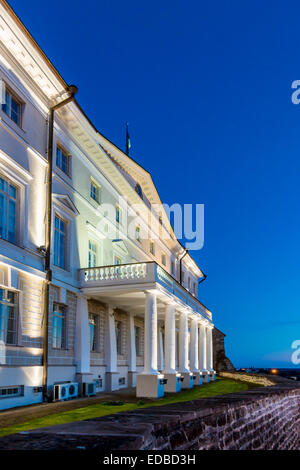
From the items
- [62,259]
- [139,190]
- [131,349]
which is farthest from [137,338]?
[62,259]

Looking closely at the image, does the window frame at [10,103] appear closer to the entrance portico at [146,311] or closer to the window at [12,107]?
the window at [12,107]

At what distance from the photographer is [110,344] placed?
21.2 m

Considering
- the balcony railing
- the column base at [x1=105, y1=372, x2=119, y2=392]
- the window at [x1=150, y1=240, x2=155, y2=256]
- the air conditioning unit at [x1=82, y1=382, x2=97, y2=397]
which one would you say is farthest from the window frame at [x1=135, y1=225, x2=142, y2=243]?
the air conditioning unit at [x1=82, y1=382, x2=97, y2=397]

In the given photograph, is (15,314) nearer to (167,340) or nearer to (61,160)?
(61,160)

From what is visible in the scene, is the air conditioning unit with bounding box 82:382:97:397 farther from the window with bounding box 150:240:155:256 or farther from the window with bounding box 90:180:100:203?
the window with bounding box 150:240:155:256

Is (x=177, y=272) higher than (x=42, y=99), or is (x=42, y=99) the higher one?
(x=42, y=99)

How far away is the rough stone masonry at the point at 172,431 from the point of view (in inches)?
120

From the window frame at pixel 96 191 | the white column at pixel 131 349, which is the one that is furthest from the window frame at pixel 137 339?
the window frame at pixel 96 191

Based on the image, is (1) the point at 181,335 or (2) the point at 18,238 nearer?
(2) the point at 18,238

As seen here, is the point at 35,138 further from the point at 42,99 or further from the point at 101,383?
the point at 101,383
